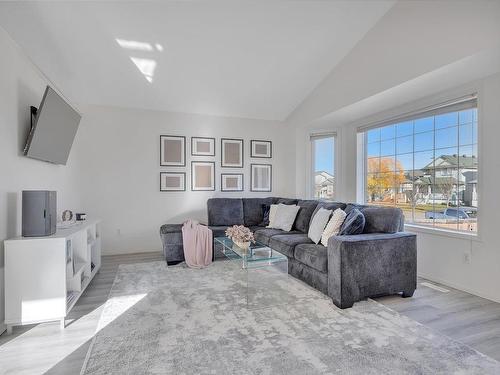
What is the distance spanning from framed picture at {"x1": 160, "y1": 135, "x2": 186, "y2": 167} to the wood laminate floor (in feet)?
7.75

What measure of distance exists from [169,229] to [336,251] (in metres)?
2.44

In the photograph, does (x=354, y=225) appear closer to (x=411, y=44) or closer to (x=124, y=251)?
(x=411, y=44)

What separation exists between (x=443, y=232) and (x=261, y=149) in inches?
132

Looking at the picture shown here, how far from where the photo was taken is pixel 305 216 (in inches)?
168

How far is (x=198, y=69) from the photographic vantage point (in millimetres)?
4180

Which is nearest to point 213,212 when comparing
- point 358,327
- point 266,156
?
point 266,156

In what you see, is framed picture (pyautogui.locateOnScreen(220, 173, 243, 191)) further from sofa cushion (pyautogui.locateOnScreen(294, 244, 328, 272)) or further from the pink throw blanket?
sofa cushion (pyautogui.locateOnScreen(294, 244, 328, 272))

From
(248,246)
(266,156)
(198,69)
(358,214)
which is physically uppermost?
(198,69)

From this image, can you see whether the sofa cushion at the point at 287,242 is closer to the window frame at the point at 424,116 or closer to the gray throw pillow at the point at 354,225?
the gray throw pillow at the point at 354,225

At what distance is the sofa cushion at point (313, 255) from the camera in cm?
291

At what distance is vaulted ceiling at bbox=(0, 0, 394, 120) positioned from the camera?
10.1ft

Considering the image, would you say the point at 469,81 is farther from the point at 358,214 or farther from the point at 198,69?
the point at 198,69

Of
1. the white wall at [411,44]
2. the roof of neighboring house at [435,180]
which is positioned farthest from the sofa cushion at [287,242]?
the white wall at [411,44]

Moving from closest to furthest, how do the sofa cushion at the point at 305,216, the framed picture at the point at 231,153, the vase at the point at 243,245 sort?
the vase at the point at 243,245 → the sofa cushion at the point at 305,216 → the framed picture at the point at 231,153
